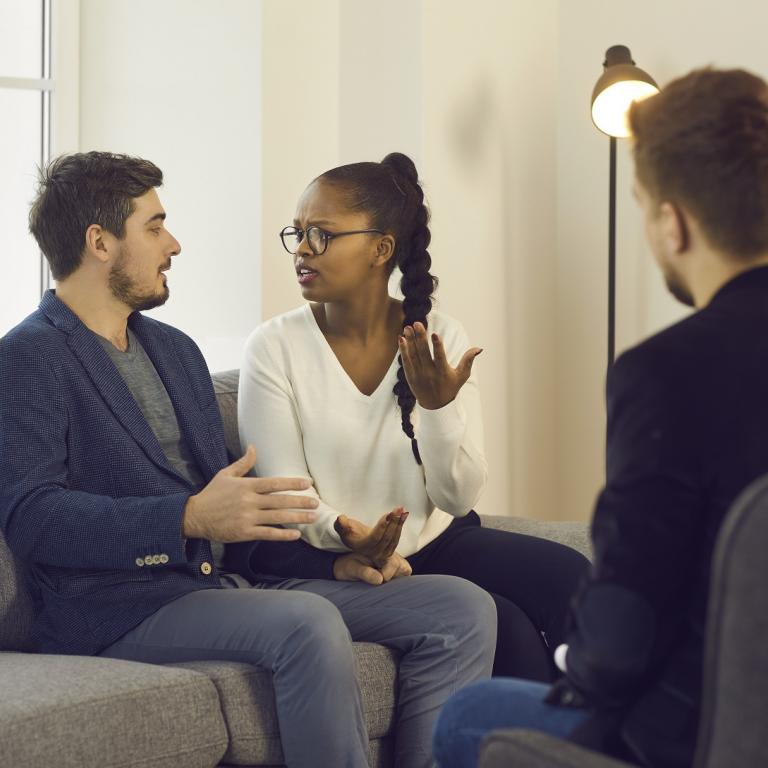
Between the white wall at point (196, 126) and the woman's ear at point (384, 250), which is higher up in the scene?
the white wall at point (196, 126)

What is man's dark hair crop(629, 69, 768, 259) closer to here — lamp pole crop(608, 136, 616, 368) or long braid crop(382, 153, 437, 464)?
long braid crop(382, 153, 437, 464)

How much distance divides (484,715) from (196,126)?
7.52 ft

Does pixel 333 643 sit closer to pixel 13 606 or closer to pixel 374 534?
pixel 374 534

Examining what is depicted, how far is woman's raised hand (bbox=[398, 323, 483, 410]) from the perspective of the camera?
6.87 feet

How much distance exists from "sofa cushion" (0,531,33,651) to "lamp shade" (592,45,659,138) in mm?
1951

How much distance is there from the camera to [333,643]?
1895mm

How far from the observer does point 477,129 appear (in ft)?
11.4

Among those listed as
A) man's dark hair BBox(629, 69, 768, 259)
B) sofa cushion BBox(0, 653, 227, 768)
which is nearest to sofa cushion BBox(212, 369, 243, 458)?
sofa cushion BBox(0, 653, 227, 768)

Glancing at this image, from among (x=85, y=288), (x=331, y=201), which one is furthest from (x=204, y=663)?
(x=331, y=201)

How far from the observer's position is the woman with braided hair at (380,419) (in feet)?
7.30

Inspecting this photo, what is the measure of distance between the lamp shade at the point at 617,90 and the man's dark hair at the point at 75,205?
57.8 inches

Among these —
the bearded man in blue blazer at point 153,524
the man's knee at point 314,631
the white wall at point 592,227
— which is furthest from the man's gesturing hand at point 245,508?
the white wall at point 592,227

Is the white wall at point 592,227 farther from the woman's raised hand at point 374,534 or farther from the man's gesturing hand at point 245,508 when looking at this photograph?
the man's gesturing hand at point 245,508

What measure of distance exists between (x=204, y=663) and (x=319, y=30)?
1.91m
